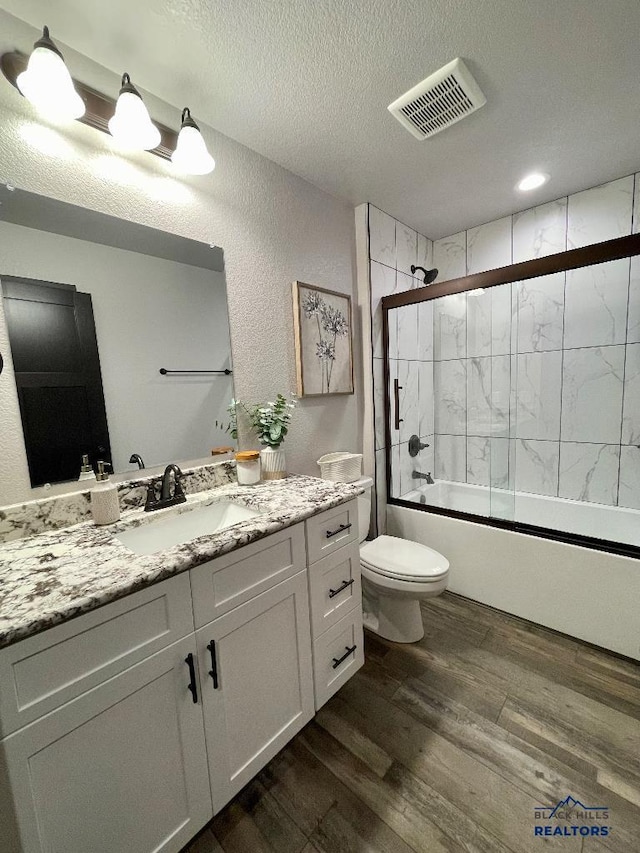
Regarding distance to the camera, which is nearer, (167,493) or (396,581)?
(167,493)

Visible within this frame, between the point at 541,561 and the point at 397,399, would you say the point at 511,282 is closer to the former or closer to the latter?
the point at 397,399

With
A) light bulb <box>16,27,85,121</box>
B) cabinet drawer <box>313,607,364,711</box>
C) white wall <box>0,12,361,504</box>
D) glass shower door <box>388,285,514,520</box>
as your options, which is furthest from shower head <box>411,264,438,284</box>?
cabinet drawer <box>313,607,364,711</box>

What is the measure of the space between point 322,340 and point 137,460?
3.62ft

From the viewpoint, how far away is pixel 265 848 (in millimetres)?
953

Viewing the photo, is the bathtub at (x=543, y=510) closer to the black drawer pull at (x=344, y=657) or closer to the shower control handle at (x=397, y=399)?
the shower control handle at (x=397, y=399)

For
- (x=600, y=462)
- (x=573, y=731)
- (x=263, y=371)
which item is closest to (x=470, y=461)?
(x=600, y=462)

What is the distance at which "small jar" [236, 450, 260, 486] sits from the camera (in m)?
1.46

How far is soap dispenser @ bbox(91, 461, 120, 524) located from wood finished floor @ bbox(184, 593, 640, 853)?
982mm

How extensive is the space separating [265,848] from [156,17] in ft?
7.95

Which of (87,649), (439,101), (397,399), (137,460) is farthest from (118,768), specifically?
(439,101)

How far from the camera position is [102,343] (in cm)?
115

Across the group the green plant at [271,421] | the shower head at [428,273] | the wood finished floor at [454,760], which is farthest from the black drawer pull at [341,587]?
the shower head at [428,273]

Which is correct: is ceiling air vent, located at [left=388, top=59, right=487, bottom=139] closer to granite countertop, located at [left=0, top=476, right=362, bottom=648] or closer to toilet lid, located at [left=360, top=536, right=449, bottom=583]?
granite countertop, located at [left=0, top=476, right=362, bottom=648]

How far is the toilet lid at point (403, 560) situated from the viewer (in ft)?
5.09
